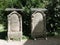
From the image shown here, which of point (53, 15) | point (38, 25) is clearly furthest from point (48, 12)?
point (38, 25)

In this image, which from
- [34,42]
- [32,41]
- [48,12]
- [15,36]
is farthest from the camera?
[48,12]

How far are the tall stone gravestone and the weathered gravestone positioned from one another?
0.96 metres

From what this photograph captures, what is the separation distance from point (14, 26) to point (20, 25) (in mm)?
413

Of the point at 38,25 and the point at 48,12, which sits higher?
the point at 48,12

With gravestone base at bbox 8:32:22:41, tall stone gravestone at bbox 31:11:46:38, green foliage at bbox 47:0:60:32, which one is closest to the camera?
gravestone base at bbox 8:32:22:41

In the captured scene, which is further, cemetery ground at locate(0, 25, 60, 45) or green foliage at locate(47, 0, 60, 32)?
green foliage at locate(47, 0, 60, 32)

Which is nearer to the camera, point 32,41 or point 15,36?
point 32,41

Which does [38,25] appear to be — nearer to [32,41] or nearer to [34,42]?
[32,41]

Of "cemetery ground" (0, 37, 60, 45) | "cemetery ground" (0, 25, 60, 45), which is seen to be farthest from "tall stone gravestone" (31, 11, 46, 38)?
"cemetery ground" (0, 37, 60, 45)

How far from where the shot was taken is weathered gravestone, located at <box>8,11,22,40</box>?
1361cm

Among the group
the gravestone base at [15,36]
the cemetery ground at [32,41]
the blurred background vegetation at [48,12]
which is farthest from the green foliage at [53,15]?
the gravestone base at [15,36]

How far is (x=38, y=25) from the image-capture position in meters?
14.1

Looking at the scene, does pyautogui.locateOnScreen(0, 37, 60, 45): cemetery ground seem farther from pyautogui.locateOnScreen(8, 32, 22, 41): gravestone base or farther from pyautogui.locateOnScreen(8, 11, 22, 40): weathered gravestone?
pyautogui.locateOnScreen(8, 11, 22, 40): weathered gravestone

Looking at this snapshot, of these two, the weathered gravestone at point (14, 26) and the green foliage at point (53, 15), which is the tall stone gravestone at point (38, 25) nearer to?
→ the weathered gravestone at point (14, 26)
